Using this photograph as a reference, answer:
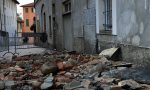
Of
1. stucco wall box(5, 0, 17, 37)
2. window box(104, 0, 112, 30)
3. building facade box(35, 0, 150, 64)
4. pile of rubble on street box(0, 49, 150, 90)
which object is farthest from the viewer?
stucco wall box(5, 0, 17, 37)

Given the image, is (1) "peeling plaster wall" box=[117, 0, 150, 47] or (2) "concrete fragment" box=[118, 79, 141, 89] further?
→ (1) "peeling plaster wall" box=[117, 0, 150, 47]

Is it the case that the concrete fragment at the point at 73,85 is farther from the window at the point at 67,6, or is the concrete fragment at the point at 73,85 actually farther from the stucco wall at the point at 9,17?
the stucco wall at the point at 9,17

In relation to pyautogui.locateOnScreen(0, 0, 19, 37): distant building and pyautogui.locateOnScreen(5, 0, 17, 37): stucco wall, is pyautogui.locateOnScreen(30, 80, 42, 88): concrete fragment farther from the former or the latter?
pyautogui.locateOnScreen(5, 0, 17, 37): stucco wall

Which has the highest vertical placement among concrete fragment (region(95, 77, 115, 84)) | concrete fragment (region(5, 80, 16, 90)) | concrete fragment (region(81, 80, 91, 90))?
concrete fragment (region(95, 77, 115, 84))

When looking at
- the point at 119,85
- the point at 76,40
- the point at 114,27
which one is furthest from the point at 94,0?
the point at 119,85

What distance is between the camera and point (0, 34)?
30984 millimetres

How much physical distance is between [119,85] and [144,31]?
6.77 ft

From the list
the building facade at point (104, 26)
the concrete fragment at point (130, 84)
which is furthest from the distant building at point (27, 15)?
the concrete fragment at point (130, 84)

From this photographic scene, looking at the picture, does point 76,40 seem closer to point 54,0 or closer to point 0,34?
point 54,0

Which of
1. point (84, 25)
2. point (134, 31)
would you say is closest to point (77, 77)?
point (134, 31)

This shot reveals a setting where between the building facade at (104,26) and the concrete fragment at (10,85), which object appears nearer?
the concrete fragment at (10,85)

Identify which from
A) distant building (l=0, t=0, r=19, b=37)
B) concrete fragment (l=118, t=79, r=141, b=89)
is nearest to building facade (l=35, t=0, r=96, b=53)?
concrete fragment (l=118, t=79, r=141, b=89)

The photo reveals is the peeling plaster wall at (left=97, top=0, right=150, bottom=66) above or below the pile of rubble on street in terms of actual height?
above

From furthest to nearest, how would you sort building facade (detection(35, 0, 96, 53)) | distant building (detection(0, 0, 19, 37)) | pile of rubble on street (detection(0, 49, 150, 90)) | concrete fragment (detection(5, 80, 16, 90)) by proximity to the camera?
distant building (detection(0, 0, 19, 37)), building facade (detection(35, 0, 96, 53)), concrete fragment (detection(5, 80, 16, 90)), pile of rubble on street (detection(0, 49, 150, 90))
